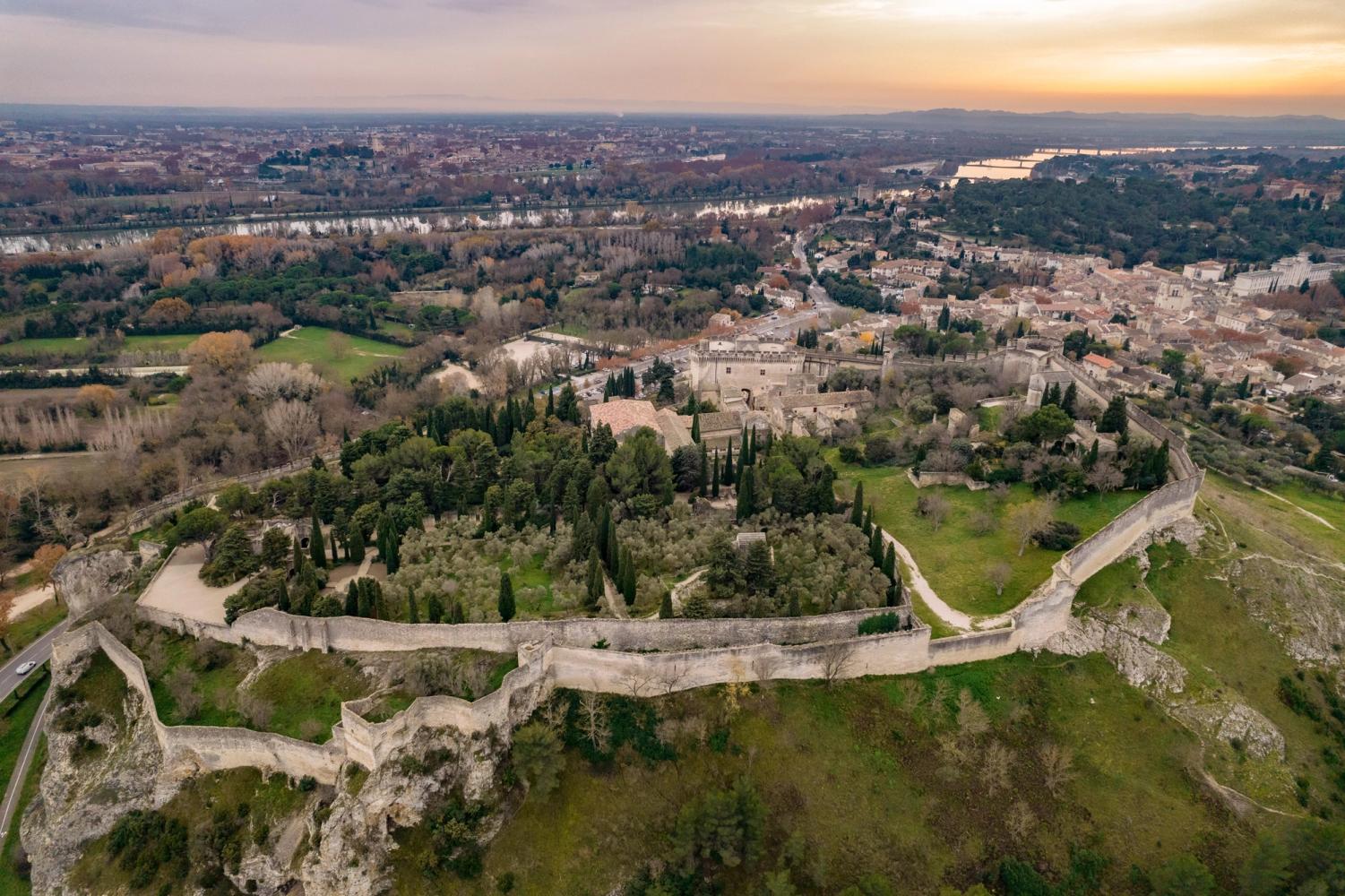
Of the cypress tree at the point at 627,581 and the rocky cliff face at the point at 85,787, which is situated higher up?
the cypress tree at the point at 627,581

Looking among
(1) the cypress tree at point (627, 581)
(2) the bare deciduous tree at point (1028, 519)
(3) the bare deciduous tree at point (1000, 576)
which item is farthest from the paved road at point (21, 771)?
(2) the bare deciduous tree at point (1028, 519)

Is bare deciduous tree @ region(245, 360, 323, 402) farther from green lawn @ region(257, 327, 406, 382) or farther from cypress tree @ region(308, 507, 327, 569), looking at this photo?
cypress tree @ region(308, 507, 327, 569)

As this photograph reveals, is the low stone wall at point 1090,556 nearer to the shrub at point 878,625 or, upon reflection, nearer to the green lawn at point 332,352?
the shrub at point 878,625

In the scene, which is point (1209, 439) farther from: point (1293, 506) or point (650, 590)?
point (650, 590)

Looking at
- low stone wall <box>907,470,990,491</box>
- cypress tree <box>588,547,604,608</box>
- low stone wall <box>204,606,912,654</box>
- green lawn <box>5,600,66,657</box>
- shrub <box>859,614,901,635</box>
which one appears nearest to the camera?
low stone wall <box>204,606,912,654</box>

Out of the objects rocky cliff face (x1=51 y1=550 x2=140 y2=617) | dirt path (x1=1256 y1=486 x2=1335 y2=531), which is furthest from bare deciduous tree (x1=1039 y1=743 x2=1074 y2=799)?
rocky cliff face (x1=51 y1=550 x2=140 y2=617)

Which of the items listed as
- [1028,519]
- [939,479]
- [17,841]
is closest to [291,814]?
[17,841]

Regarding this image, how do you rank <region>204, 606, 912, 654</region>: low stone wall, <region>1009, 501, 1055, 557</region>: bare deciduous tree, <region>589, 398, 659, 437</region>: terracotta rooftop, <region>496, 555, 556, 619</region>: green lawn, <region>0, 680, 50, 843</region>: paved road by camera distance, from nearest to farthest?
<region>204, 606, 912, 654</region>: low stone wall < <region>496, 555, 556, 619</region>: green lawn < <region>0, 680, 50, 843</region>: paved road < <region>1009, 501, 1055, 557</region>: bare deciduous tree < <region>589, 398, 659, 437</region>: terracotta rooftop
